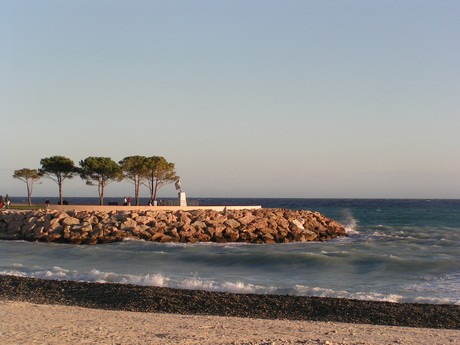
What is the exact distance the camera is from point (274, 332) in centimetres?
1077

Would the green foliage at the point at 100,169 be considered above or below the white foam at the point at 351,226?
above

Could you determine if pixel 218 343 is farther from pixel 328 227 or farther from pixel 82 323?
pixel 328 227

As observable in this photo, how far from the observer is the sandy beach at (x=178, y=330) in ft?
32.4

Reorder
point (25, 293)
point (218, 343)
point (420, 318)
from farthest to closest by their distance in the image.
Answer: point (25, 293), point (420, 318), point (218, 343)

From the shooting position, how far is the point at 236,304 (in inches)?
559

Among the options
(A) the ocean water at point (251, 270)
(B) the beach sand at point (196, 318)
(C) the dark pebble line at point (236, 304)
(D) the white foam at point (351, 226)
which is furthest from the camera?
(D) the white foam at point (351, 226)

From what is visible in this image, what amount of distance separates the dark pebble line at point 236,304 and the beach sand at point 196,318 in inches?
0.8

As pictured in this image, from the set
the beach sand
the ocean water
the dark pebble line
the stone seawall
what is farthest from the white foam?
the beach sand

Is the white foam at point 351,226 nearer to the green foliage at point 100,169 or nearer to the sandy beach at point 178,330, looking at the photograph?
the green foliage at point 100,169

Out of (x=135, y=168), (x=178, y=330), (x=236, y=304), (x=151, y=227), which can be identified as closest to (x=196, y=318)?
(x=178, y=330)

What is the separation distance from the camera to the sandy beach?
32.4 feet

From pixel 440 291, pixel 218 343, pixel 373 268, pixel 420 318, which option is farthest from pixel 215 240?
pixel 218 343

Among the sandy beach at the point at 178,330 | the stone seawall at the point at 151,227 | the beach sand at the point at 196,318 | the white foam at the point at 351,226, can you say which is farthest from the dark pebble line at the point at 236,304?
the white foam at the point at 351,226

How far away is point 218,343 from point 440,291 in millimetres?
9319
